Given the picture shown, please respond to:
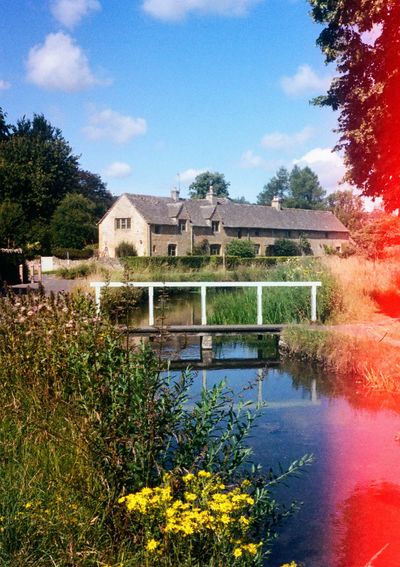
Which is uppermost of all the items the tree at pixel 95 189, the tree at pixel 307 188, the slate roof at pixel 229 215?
the tree at pixel 307 188

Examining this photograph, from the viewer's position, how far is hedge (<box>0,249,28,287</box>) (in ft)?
99.1

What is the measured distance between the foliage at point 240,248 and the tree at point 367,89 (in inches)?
1545

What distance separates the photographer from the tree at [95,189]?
7375 cm

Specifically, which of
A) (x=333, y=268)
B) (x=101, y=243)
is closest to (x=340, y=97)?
(x=333, y=268)

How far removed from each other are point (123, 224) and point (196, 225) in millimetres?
7437

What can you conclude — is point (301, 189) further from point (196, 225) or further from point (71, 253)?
point (71, 253)

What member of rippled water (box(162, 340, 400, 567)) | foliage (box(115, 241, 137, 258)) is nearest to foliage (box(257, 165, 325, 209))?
foliage (box(115, 241, 137, 258))

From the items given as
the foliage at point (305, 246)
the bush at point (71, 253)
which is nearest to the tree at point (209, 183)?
the foliage at point (305, 246)

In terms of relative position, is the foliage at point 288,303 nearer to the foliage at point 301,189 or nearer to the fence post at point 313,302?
the fence post at point 313,302

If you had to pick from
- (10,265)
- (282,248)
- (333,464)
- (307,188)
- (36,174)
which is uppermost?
(307,188)

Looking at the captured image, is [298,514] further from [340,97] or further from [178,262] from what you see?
[178,262]

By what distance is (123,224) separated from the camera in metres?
56.5

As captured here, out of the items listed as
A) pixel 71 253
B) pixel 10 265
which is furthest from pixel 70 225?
pixel 10 265

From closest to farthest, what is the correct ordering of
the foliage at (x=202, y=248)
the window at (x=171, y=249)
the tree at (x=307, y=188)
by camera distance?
the window at (x=171, y=249) < the foliage at (x=202, y=248) < the tree at (x=307, y=188)
